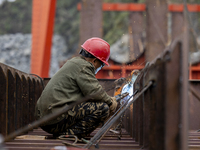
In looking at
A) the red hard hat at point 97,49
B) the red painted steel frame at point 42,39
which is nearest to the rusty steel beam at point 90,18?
the red painted steel frame at point 42,39

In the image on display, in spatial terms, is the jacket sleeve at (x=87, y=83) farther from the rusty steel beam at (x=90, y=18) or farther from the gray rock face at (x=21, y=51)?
the gray rock face at (x=21, y=51)

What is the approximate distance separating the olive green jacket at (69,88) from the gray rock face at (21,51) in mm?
21969

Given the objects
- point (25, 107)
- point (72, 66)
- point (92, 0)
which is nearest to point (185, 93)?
point (72, 66)

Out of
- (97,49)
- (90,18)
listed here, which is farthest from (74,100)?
(90,18)

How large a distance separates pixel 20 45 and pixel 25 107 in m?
26.5

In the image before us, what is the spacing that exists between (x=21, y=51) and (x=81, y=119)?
25.9 metres

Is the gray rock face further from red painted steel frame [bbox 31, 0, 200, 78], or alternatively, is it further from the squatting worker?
the squatting worker

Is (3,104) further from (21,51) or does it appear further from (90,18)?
(21,51)

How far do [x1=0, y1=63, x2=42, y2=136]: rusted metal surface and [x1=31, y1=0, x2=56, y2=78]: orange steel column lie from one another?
391 cm

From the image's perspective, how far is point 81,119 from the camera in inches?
116

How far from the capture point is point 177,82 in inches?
62.0

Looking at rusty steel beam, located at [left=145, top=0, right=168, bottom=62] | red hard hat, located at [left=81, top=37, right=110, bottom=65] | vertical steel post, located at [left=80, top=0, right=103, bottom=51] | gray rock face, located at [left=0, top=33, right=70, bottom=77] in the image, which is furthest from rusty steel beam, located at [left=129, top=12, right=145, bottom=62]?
gray rock face, located at [left=0, top=33, right=70, bottom=77]

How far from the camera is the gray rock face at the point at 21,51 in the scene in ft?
85.9

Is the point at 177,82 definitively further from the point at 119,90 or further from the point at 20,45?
the point at 20,45
